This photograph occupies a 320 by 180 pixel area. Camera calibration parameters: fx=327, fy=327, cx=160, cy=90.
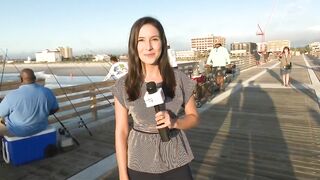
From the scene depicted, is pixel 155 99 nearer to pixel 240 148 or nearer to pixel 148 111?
pixel 148 111

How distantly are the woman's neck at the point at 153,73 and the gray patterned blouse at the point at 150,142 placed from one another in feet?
0.27

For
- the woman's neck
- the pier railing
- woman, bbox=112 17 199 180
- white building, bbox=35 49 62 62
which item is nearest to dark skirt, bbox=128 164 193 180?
woman, bbox=112 17 199 180

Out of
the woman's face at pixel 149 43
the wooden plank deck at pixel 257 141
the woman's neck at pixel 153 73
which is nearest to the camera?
the woman's face at pixel 149 43

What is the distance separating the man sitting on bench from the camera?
4957 millimetres

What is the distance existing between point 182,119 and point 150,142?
0.80ft

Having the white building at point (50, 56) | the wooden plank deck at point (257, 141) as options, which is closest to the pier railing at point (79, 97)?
the wooden plank deck at point (257, 141)

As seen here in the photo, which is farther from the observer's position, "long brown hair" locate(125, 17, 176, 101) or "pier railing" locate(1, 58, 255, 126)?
"pier railing" locate(1, 58, 255, 126)

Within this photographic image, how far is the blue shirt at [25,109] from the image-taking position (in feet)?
16.3

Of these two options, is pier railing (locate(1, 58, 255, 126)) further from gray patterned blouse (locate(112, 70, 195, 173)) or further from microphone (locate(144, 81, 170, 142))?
microphone (locate(144, 81, 170, 142))

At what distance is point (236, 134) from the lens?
255 inches

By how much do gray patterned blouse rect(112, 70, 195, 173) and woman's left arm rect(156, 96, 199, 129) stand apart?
79mm

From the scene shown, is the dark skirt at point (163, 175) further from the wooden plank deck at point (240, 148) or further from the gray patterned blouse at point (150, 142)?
the wooden plank deck at point (240, 148)

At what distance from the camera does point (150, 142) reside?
6.52 feet

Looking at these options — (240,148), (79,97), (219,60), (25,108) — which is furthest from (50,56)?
(240,148)
